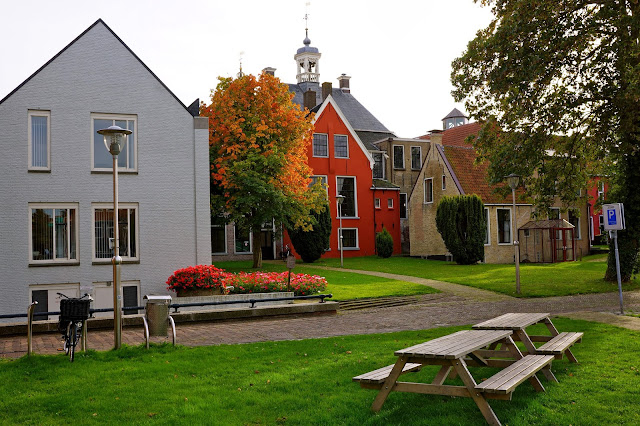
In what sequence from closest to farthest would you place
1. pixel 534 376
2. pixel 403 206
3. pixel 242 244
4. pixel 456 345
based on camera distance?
pixel 456 345, pixel 534 376, pixel 242 244, pixel 403 206

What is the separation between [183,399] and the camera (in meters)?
7.49

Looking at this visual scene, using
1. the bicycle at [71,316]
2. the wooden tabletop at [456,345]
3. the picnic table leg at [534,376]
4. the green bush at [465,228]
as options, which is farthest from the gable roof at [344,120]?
the wooden tabletop at [456,345]

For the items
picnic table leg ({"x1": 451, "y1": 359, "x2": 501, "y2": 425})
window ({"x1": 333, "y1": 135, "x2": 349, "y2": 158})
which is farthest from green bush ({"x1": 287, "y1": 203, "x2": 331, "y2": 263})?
picnic table leg ({"x1": 451, "y1": 359, "x2": 501, "y2": 425})

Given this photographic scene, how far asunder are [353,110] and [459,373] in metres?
47.2

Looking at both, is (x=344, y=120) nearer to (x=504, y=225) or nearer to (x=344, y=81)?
(x=504, y=225)

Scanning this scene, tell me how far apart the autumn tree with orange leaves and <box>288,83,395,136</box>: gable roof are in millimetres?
20907

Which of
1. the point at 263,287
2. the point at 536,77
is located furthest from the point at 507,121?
the point at 263,287

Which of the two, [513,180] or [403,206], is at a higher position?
[403,206]

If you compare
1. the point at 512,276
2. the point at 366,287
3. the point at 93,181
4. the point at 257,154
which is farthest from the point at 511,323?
the point at 257,154

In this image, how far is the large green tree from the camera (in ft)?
58.7

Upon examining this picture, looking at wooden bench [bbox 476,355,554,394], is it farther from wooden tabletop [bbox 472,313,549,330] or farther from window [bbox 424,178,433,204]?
window [bbox 424,178,433,204]

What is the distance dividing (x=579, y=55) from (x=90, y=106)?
15.6m

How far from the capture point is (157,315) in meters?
11.8

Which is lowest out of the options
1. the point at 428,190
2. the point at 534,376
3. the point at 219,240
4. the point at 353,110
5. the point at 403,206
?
the point at 534,376
